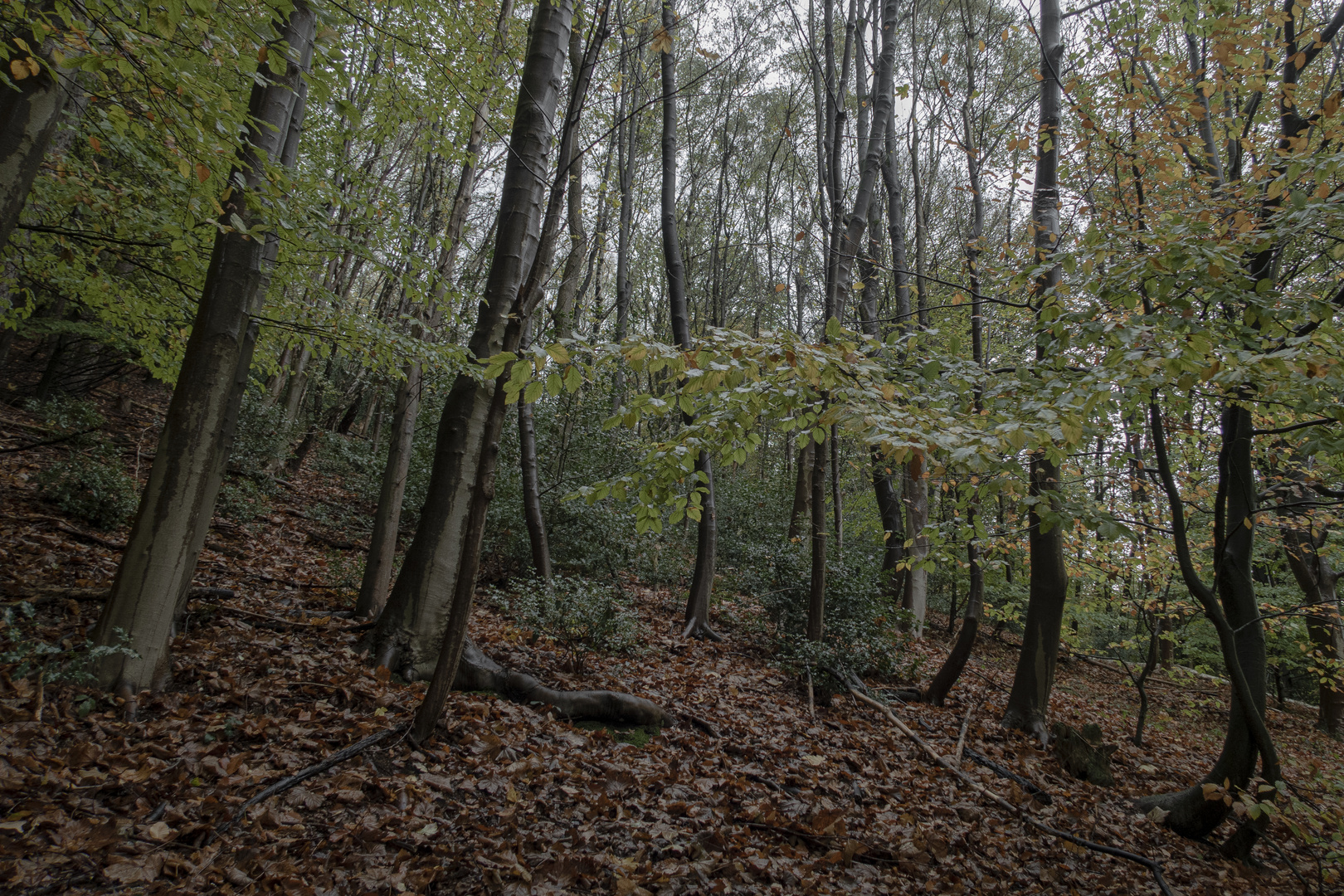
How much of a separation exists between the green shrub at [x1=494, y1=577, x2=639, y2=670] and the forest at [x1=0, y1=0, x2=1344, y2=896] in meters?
0.05

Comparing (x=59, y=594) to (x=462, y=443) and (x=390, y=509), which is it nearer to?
(x=390, y=509)

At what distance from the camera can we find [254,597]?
5.28m

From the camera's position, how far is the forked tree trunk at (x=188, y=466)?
3332 mm

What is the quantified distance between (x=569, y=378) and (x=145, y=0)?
2.74 m

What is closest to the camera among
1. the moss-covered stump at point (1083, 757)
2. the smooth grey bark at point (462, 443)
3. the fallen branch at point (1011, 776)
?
the smooth grey bark at point (462, 443)

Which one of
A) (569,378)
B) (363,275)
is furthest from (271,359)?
(363,275)

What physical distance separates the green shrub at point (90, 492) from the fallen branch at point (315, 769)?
4.77 metres

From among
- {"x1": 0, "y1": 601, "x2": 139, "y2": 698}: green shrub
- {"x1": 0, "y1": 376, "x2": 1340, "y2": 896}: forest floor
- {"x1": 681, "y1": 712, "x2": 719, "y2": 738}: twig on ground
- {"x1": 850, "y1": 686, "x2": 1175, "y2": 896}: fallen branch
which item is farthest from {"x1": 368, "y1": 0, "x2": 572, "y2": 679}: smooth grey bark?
{"x1": 850, "y1": 686, "x2": 1175, "y2": 896}: fallen branch

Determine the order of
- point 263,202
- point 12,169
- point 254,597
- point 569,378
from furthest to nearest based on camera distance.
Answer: point 254,597
point 263,202
point 12,169
point 569,378

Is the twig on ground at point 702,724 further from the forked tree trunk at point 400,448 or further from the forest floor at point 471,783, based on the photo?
the forked tree trunk at point 400,448

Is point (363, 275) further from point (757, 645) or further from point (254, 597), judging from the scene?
point (757, 645)

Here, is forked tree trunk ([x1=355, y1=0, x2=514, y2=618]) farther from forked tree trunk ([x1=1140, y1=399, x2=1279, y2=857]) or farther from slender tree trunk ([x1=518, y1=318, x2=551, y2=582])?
forked tree trunk ([x1=1140, y1=399, x2=1279, y2=857])

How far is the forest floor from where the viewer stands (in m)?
2.52

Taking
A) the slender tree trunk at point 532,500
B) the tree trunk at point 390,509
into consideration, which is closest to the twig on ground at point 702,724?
the tree trunk at point 390,509
